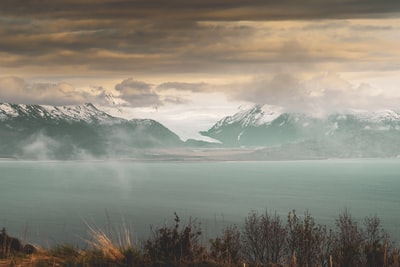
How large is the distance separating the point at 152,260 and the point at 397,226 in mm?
115016

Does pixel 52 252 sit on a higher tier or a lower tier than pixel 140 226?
higher

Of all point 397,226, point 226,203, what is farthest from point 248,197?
point 397,226

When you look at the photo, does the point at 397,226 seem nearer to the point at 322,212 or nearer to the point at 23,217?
the point at 322,212

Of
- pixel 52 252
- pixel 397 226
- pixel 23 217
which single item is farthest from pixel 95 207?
pixel 52 252

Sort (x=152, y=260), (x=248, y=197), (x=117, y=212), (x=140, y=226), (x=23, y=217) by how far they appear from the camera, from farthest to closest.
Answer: (x=248, y=197) → (x=117, y=212) → (x=23, y=217) → (x=140, y=226) → (x=152, y=260)

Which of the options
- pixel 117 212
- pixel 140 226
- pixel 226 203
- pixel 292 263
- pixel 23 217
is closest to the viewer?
pixel 292 263

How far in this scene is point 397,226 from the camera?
11612cm

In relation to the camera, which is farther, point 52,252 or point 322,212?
point 322,212

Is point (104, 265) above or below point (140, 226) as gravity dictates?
above

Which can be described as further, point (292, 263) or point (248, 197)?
point (248, 197)

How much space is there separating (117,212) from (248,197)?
61678 millimetres

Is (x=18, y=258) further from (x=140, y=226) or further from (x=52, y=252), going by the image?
(x=140, y=226)

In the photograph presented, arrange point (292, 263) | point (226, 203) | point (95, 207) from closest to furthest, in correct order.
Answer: point (292, 263), point (95, 207), point (226, 203)

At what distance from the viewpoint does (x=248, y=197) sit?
192125mm
